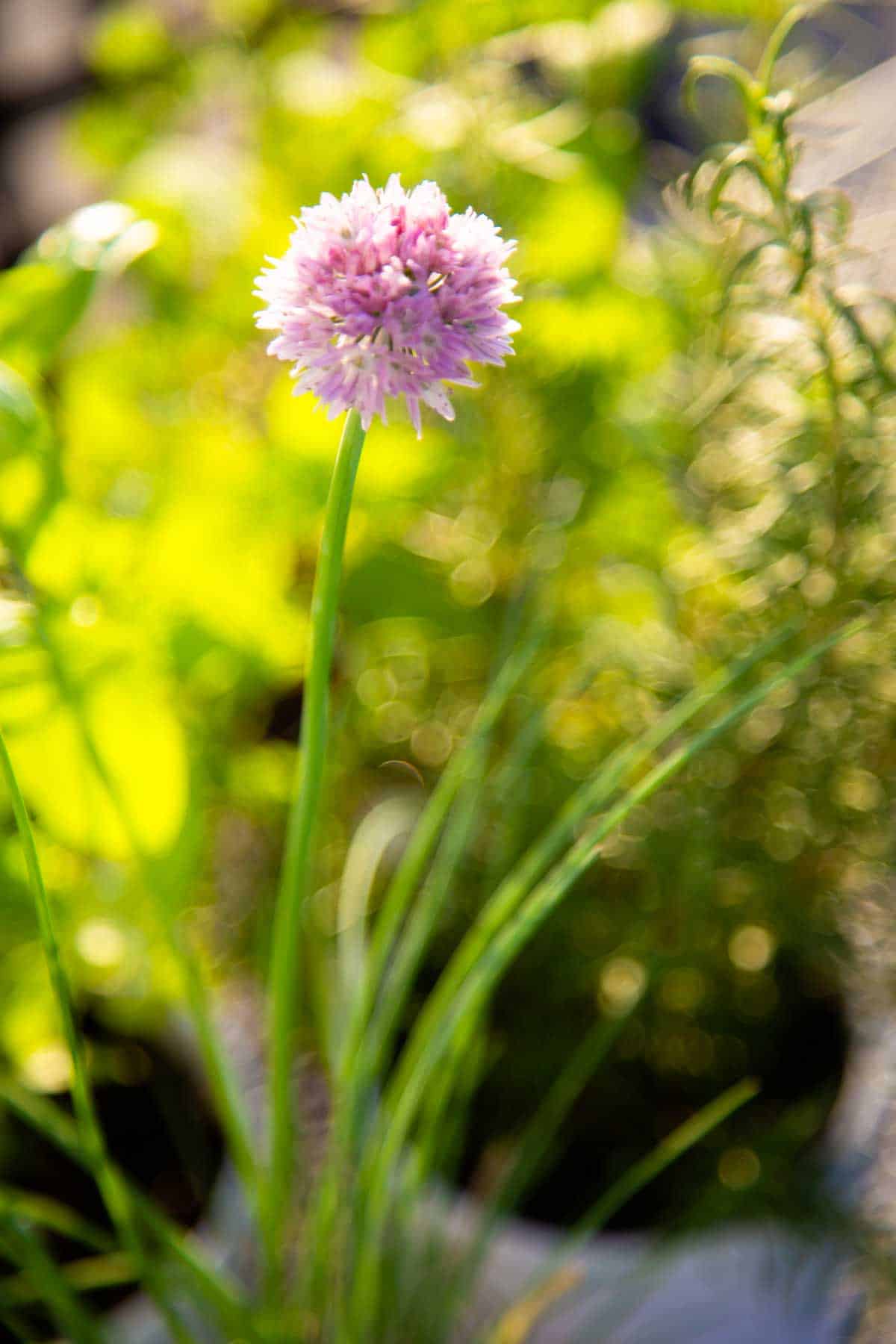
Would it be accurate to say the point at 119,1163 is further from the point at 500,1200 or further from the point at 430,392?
the point at 430,392

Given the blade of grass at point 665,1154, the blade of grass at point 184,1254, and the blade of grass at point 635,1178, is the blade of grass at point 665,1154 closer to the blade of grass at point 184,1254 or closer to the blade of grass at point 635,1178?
the blade of grass at point 635,1178

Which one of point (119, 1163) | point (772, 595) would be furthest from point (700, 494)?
point (119, 1163)

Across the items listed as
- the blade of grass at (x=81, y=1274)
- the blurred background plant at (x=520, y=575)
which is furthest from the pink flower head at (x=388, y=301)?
the blade of grass at (x=81, y=1274)

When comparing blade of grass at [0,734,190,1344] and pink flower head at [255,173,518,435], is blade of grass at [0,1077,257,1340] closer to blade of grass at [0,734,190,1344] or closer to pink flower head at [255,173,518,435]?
blade of grass at [0,734,190,1344]

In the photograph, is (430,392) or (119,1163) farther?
(119,1163)

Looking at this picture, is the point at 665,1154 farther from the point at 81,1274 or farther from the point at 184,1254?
the point at 81,1274

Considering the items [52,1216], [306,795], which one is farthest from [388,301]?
[52,1216]

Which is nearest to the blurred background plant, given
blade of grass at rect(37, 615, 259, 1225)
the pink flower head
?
blade of grass at rect(37, 615, 259, 1225)
